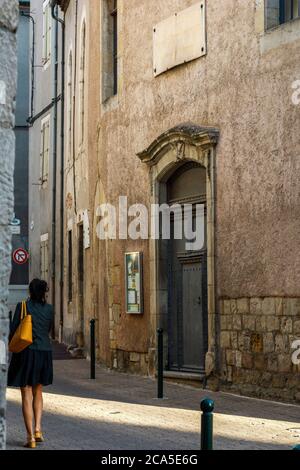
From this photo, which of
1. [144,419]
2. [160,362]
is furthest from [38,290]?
[160,362]

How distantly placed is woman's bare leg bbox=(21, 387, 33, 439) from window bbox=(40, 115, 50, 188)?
1709cm

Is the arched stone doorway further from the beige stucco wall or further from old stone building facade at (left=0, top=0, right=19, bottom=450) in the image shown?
old stone building facade at (left=0, top=0, right=19, bottom=450)

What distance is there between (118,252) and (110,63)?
349cm

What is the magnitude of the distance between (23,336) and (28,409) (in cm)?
62

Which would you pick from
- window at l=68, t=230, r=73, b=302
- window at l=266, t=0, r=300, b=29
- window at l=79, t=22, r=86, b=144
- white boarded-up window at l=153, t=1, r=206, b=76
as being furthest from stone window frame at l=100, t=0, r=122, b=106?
window at l=266, t=0, r=300, b=29

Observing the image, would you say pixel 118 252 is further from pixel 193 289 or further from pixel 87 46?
pixel 87 46

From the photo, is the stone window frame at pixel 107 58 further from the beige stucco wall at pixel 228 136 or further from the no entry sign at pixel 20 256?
the no entry sign at pixel 20 256

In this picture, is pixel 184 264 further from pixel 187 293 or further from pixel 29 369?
pixel 29 369

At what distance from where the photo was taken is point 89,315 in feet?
63.8

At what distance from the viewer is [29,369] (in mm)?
8469

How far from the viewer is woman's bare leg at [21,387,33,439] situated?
8281mm

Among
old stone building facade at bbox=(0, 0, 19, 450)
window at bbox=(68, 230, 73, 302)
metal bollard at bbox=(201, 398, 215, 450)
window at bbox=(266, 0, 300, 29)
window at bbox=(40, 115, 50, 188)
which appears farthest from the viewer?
window at bbox=(40, 115, 50, 188)
